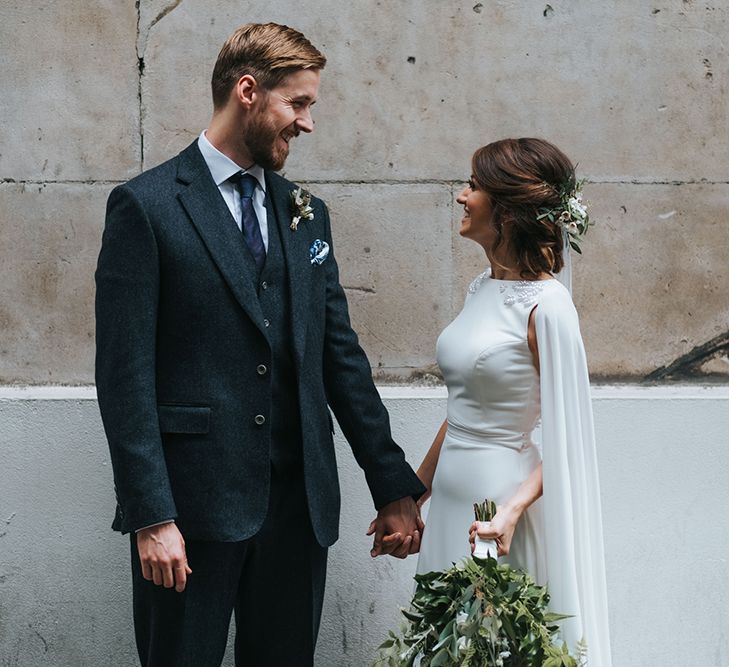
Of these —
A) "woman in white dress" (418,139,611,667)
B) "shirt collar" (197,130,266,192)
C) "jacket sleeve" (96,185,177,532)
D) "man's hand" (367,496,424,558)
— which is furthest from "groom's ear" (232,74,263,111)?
"man's hand" (367,496,424,558)

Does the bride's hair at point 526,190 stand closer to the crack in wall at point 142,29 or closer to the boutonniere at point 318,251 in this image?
the boutonniere at point 318,251

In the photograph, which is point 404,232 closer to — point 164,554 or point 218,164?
point 218,164

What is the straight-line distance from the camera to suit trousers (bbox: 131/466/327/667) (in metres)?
3.02

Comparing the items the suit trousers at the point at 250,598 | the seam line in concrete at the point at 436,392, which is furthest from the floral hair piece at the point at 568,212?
the seam line in concrete at the point at 436,392

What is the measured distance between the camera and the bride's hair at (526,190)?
3.05 metres

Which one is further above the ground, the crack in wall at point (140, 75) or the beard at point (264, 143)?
the crack in wall at point (140, 75)

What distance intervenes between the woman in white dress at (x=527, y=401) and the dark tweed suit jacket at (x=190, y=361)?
0.42 m

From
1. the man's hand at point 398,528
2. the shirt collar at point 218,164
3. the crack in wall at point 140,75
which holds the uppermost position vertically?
the crack in wall at point 140,75

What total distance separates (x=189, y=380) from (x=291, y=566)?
2.13ft

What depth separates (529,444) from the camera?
10.4ft

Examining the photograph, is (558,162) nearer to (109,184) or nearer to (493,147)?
(493,147)

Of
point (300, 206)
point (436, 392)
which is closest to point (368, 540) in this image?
point (436, 392)

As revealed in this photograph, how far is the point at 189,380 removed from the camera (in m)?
2.96

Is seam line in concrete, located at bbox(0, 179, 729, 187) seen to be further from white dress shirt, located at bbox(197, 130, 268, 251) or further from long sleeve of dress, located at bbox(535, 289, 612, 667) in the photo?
long sleeve of dress, located at bbox(535, 289, 612, 667)
